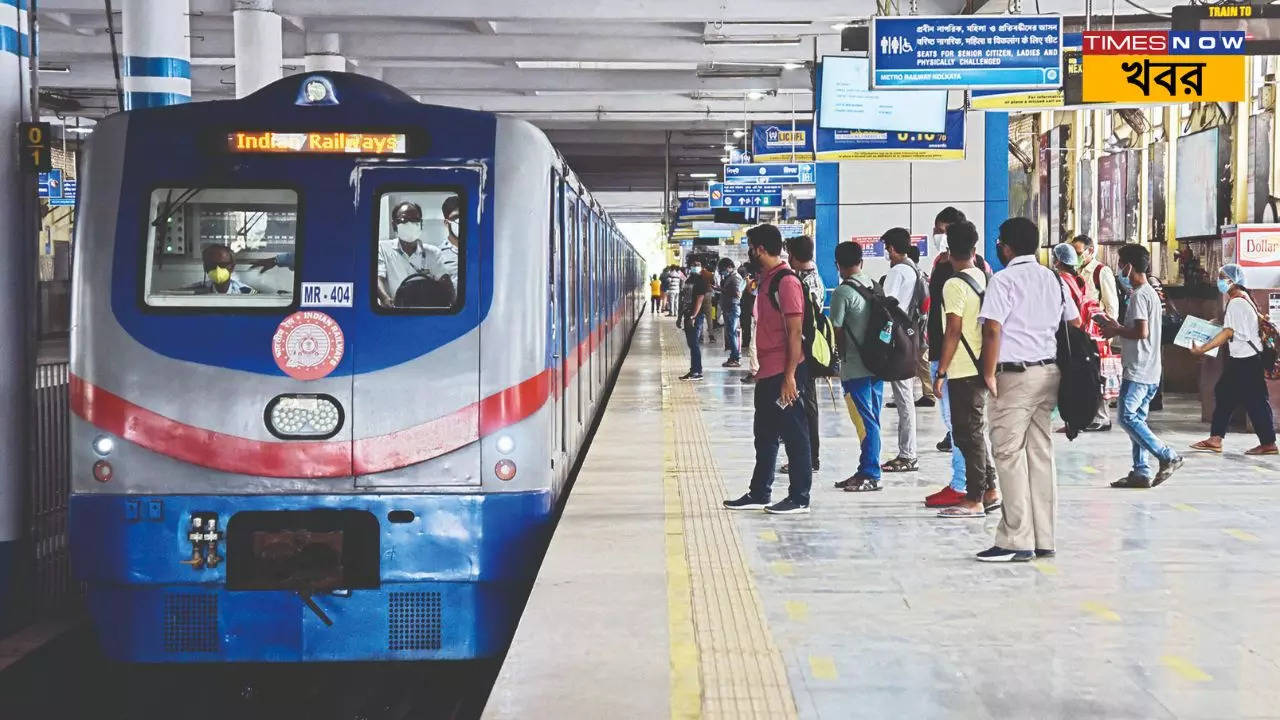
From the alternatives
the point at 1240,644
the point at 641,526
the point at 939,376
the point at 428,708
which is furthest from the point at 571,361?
the point at 1240,644

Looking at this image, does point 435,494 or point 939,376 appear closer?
point 435,494

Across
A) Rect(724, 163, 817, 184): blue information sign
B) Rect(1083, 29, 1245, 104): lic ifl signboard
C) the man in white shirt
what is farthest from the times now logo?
Rect(724, 163, 817, 184): blue information sign

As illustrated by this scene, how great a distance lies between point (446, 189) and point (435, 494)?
1.29 m

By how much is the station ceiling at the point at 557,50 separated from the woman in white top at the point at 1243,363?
5591 mm

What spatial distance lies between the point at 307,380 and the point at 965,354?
150 inches

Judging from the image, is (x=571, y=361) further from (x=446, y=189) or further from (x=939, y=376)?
(x=446, y=189)

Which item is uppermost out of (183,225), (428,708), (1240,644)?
(183,225)

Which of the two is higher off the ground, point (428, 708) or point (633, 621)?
point (633, 621)

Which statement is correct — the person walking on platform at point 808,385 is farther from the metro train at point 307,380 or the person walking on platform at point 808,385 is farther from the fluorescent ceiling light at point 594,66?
the fluorescent ceiling light at point 594,66

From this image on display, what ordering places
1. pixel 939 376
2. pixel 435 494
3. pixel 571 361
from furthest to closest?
pixel 571 361 < pixel 939 376 < pixel 435 494

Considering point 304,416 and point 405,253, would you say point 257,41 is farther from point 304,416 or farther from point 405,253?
point 304,416

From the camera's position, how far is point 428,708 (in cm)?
677

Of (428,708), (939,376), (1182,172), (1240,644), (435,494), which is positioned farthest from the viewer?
(1182,172)

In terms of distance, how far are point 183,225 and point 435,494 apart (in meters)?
1.54
